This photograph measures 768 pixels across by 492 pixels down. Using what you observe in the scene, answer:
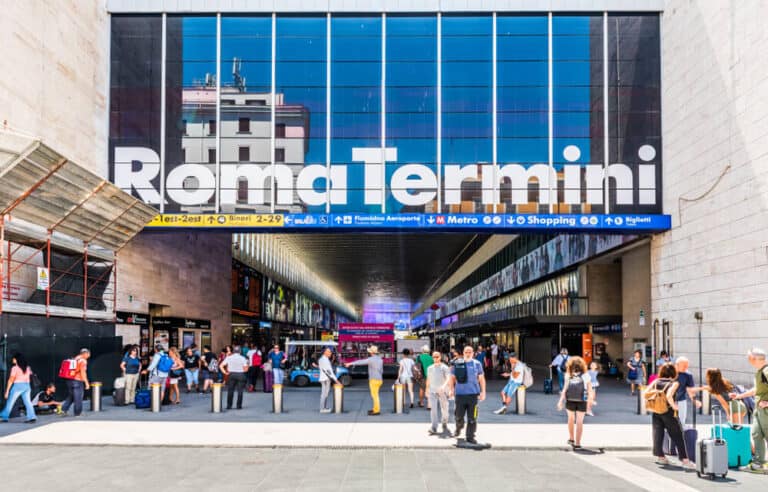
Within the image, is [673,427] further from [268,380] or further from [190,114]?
[190,114]

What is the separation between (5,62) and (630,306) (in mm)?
26219

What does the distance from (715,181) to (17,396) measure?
19.5 metres

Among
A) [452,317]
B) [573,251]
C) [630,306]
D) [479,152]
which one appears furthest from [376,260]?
[479,152]

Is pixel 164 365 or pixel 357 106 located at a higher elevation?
pixel 357 106

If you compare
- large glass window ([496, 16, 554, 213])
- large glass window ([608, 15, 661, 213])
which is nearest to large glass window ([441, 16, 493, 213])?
large glass window ([496, 16, 554, 213])

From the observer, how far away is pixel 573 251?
39156 millimetres

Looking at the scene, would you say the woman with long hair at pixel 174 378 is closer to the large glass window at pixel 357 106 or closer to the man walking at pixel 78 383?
the man walking at pixel 78 383

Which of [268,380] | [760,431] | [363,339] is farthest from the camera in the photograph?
[363,339]

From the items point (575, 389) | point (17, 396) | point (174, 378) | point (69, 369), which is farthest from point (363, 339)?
point (575, 389)

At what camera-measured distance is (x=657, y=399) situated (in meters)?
10.6

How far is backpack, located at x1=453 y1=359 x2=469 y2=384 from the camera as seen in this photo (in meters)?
12.3

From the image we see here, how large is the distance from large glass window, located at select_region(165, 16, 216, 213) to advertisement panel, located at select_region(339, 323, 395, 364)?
47.0 feet

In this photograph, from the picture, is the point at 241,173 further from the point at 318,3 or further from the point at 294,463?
the point at 294,463

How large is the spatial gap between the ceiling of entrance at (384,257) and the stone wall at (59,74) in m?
26.3
